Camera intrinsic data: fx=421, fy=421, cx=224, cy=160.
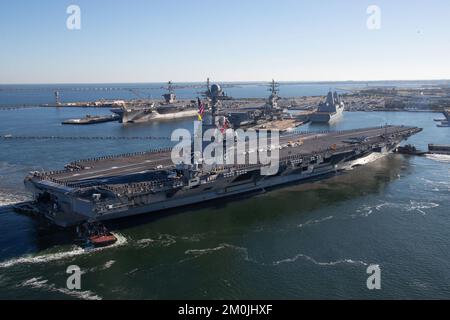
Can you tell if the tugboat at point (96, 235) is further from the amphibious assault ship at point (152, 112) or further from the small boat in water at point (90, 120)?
the amphibious assault ship at point (152, 112)

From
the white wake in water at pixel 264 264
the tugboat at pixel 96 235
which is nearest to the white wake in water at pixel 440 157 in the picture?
the white wake in water at pixel 264 264

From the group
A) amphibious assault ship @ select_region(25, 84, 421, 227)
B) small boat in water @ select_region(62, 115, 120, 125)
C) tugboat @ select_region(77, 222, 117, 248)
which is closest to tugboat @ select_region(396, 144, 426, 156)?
amphibious assault ship @ select_region(25, 84, 421, 227)

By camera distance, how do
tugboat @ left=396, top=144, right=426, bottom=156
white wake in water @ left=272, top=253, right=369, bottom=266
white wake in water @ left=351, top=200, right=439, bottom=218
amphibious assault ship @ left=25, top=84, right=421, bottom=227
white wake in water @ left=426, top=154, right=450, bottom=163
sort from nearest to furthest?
white wake in water @ left=272, top=253, right=369, bottom=266, amphibious assault ship @ left=25, top=84, right=421, bottom=227, white wake in water @ left=351, top=200, right=439, bottom=218, white wake in water @ left=426, top=154, right=450, bottom=163, tugboat @ left=396, top=144, right=426, bottom=156

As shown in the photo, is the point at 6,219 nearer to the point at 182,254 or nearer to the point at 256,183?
the point at 182,254

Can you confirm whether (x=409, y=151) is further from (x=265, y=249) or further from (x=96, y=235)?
(x=96, y=235)

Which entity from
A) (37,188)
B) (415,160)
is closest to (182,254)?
(37,188)

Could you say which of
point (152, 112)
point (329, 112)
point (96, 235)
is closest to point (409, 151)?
point (329, 112)

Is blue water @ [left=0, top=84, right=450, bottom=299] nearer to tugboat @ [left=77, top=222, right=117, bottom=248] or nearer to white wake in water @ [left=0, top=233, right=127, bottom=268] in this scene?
white wake in water @ [left=0, top=233, right=127, bottom=268]
